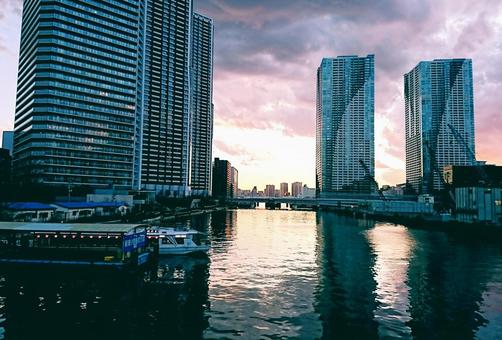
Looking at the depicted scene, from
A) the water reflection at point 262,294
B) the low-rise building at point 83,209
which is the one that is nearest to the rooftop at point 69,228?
the water reflection at point 262,294

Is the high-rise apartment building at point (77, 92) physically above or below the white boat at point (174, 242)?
above

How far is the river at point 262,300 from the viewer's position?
30.2m

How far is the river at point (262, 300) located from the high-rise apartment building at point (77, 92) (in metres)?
136

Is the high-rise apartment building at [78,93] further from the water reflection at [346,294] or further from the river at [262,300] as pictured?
the water reflection at [346,294]

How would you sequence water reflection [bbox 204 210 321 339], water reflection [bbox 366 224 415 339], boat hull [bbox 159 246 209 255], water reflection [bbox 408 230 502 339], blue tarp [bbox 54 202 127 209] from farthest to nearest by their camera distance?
1. blue tarp [bbox 54 202 127 209]
2. boat hull [bbox 159 246 209 255]
3. water reflection [bbox 408 230 502 339]
4. water reflection [bbox 366 224 415 339]
5. water reflection [bbox 204 210 321 339]

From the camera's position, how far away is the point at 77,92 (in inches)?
6988

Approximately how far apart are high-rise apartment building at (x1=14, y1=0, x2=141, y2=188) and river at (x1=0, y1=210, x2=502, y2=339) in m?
136

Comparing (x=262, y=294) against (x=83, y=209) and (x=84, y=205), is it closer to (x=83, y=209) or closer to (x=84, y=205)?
(x=83, y=209)

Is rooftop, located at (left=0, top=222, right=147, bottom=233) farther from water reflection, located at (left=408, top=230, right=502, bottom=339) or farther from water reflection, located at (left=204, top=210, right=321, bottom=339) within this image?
water reflection, located at (left=408, top=230, right=502, bottom=339)

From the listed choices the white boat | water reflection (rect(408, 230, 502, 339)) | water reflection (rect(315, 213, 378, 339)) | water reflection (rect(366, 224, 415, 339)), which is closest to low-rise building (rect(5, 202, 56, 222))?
the white boat

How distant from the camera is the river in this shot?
30219mm

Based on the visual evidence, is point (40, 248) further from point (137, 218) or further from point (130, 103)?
point (130, 103)

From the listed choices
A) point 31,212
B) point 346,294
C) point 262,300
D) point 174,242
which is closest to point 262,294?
point 262,300

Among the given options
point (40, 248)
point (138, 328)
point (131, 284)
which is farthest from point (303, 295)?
point (40, 248)
